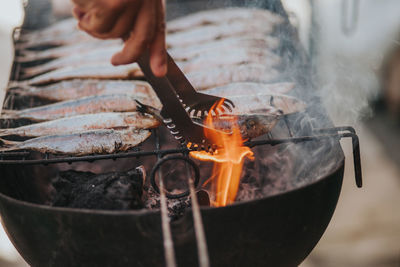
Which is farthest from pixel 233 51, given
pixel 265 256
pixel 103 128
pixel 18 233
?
pixel 18 233

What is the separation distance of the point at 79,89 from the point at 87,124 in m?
0.71

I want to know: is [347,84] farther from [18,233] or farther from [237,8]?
[18,233]

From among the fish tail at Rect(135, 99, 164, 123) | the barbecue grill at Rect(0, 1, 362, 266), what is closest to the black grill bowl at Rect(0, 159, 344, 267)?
the barbecue grill at Rect(0, 1, 362, 266)

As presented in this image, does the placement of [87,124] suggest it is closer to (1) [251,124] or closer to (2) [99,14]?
(1) [251,124]

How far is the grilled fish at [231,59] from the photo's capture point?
2.82 metres

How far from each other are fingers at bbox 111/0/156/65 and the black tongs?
12cm

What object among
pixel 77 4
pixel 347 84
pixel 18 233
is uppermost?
pixel 77 4

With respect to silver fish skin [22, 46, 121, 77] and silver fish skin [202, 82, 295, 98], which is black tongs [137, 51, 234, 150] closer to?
silver fish skin [202, 82, 295, 98]

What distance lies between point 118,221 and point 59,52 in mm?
2586

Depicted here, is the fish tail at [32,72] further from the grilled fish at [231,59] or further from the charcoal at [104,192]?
the charcoal at [104,192]

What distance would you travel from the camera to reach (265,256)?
148cm

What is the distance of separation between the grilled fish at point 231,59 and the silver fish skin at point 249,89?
1.25ft

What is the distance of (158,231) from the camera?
4.22 ft

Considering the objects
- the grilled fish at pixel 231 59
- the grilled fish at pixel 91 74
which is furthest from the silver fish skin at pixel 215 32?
the grilled fish at pixel 91 74
